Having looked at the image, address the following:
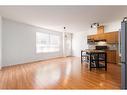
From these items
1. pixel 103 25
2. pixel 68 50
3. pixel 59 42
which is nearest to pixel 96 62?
pixel 103 25

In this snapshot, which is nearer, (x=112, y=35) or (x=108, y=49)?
(x=112, y=35)

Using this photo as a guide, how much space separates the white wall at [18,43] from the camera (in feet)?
20.2

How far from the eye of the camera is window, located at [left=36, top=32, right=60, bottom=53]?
338 inches

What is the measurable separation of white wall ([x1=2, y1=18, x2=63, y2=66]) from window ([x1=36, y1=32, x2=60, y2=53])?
1.42ft

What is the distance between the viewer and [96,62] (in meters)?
6.04

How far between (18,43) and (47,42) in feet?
9.63

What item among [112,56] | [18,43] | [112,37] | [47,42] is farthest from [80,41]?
[18,43]

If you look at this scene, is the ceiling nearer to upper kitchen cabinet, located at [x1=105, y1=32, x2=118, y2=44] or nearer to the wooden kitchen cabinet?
upper kitchen cabinet, located at [x1=105, y1=32, x2=118, y2=44]

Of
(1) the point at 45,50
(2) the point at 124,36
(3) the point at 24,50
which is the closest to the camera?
(2) the point at 124,36

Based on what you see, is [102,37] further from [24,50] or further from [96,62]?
[24,50]

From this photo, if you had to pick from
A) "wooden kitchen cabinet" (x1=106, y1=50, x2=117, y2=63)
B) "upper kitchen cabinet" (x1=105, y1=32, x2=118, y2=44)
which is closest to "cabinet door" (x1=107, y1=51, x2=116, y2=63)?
"wooden kitchen cabinet" (x1=106, y1=50, x2=117, y2=63)
